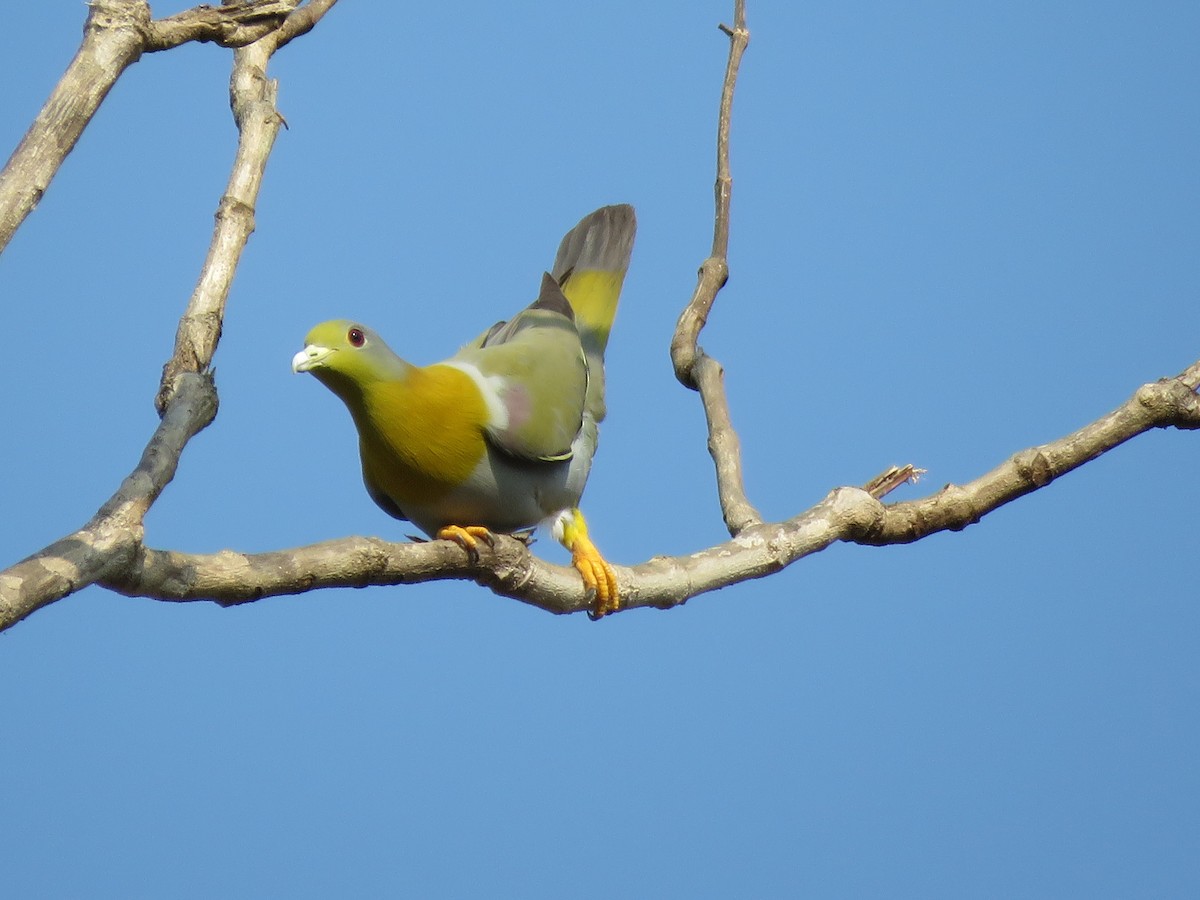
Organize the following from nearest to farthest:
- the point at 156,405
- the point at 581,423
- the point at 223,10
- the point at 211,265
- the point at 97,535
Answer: the point at 97,535
the point at 223,10
the point at 156,405
the point at 211,265
the point at 581,423

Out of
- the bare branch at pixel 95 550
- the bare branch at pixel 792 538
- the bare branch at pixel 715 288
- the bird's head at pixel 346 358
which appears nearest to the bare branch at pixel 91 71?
the bare branch at pixel 95 550

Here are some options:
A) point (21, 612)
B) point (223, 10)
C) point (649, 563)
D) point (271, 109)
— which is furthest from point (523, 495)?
point (21, 612)

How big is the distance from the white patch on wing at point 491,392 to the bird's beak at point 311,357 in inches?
18.5

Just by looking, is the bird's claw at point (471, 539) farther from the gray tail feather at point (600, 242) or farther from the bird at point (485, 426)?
the gray tail feather at point (600, 242)

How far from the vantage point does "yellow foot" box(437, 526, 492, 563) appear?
2641 mm

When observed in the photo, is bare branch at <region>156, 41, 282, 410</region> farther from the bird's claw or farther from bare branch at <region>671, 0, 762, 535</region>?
bare branch at <region>671, 0, 762, 535</region>

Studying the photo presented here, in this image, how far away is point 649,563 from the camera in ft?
9.98

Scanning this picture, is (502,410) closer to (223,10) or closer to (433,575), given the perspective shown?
(433,575)

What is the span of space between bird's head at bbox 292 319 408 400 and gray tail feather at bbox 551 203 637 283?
1.23 m

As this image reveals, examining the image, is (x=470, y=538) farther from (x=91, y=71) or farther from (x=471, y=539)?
(x=91, y=71)

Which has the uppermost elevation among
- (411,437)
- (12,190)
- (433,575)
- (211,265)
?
(211,265)

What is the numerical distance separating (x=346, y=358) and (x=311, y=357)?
79mm

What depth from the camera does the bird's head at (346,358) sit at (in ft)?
9.52

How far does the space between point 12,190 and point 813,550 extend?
1.82 metres
